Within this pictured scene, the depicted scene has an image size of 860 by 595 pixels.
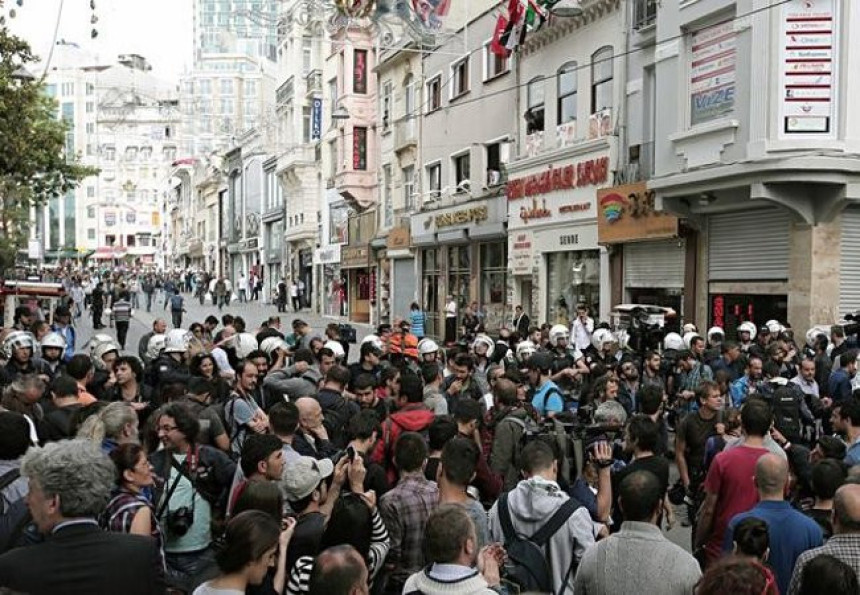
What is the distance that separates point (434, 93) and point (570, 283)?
39.2ft

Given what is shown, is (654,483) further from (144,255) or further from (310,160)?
(144,255)

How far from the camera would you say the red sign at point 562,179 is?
23.5 m

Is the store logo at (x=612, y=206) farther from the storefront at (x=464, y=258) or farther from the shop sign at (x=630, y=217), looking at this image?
the storefront at (x=464, y=258)

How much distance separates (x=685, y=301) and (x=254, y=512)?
709 inches

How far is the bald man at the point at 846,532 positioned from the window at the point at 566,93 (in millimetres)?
21774

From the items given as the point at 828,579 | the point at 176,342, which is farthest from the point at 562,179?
the point at 828,579

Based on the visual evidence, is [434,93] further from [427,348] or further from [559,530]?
[559,530]

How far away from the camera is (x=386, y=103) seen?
39531 millimetres

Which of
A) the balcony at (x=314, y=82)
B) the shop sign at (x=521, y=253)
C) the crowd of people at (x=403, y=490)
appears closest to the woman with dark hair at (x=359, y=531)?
the crowd of people at (x=403, y=490)

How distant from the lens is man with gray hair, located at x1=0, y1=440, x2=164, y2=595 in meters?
3.37

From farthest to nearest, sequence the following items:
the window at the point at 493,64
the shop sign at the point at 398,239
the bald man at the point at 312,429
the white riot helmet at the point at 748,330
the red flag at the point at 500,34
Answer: the shop sign at the point at 398,239 → the window at the point at 493,64 → the red flag at the point at 500,34 → the white riot helmet at the point at 748,330 → the bald man at the point at 312,429

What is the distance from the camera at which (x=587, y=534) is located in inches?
183

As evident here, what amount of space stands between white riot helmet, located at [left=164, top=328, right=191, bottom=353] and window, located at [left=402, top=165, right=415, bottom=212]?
87.0 ft

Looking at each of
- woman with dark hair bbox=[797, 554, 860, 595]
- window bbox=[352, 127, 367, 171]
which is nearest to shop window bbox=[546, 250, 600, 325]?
window bbox=[352, 127, 367, 171]
